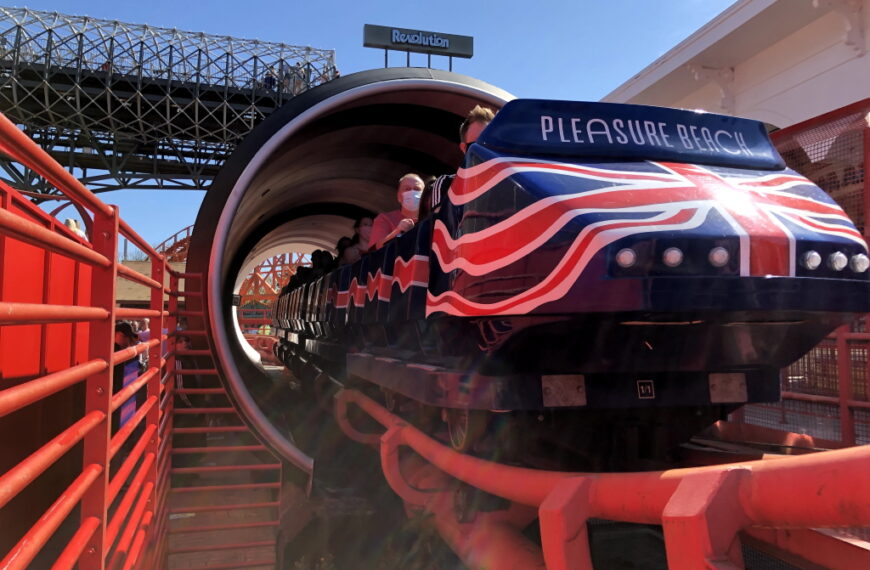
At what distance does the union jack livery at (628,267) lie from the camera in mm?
2068

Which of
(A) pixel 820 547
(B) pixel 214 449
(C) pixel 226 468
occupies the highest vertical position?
(A) pixel 820 547

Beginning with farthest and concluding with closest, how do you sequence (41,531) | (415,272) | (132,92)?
(132,92)
(415,272)
(41,531)

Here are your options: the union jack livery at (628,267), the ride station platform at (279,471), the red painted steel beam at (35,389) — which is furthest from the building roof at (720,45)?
the red painted steel beam at (35,389)

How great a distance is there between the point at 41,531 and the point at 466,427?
189 centimetres

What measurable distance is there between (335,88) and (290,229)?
27.2 feet

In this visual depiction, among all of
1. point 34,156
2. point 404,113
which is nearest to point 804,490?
point 34,156

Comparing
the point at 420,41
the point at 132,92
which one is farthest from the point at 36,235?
the point at 132,92

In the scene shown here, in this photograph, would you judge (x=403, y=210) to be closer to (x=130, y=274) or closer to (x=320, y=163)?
(x=130, y=274)

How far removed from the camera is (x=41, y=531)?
131cm

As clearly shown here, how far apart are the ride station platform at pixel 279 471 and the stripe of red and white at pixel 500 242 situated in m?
0.80

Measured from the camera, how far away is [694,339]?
2395 millimetres

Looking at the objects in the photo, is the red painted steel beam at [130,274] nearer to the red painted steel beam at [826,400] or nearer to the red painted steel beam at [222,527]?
the red painted steel beam at [222,527]

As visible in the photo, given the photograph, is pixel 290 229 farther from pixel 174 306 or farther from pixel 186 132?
pixel 186 132

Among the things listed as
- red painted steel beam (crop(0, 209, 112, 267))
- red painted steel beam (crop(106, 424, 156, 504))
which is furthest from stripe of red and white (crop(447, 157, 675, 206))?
red painted steel beam (crop(106, 424, 156, 504))
